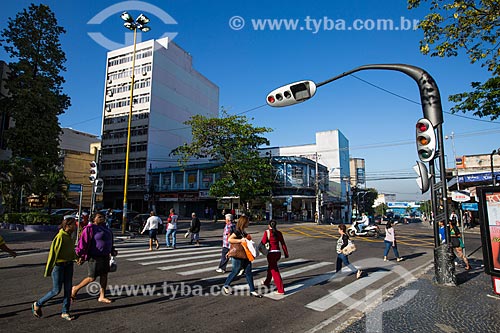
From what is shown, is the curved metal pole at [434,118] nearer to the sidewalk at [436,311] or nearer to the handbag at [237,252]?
the sidewalk at [436,311]

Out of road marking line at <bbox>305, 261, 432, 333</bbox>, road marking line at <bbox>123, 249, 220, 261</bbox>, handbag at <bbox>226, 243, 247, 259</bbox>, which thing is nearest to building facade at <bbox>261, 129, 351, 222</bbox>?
road marking line at <bbox>123, 249, 220, 261</bbox>

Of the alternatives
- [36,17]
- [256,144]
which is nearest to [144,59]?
[36,17]

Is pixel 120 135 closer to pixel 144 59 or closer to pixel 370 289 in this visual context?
pixel 144 59

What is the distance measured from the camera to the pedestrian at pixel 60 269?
4.78 meters

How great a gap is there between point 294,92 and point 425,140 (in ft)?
10.8

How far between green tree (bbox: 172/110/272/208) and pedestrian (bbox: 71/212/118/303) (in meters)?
24.5

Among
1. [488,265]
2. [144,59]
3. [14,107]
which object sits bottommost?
[488,265]

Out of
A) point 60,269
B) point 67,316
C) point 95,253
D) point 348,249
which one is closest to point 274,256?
point 348,249

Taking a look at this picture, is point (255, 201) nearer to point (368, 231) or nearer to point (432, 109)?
point (368, 231)

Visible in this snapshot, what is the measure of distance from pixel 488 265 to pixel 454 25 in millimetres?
6499

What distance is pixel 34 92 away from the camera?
23500 millimetres

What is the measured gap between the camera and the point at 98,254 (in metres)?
5.54

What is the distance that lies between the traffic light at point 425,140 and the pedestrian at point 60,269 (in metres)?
7.49

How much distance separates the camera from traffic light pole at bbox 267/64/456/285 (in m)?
6.74
